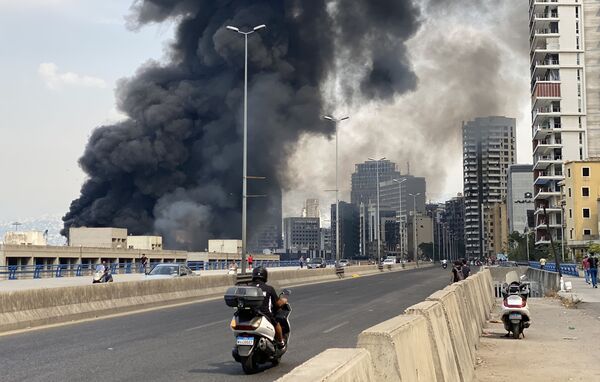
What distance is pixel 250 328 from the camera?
989 centimetres

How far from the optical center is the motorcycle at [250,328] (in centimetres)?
993

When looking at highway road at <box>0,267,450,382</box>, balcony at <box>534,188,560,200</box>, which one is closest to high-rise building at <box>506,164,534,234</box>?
balcony at <box>534,188,560,200</box>

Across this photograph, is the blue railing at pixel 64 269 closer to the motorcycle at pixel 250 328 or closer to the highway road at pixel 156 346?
the highway road at pixel 156 346

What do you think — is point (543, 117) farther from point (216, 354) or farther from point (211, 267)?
point (216, 354)

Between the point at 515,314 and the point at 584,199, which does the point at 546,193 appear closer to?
the point at 584,199

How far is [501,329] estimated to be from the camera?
17781mm

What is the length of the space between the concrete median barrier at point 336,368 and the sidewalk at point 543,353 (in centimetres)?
638

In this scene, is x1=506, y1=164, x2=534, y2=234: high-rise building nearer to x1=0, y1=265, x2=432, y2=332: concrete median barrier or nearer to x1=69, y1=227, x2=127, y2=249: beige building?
x1=69, y1=227, x2=127, y2=249: beige building

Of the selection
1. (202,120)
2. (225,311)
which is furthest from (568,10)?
(225,311)

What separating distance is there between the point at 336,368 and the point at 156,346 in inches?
387

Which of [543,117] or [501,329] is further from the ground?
[543,117]

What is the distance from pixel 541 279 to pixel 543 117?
65.3m

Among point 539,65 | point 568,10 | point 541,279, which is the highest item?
point 568,10

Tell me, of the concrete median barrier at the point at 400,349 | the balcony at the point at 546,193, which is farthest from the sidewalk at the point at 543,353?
the balcony at the point at 546,193
